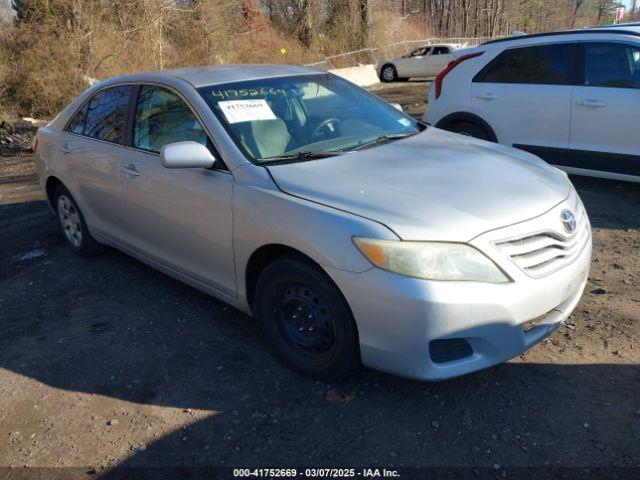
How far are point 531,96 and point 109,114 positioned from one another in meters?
4.38

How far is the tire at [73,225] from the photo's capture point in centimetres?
509

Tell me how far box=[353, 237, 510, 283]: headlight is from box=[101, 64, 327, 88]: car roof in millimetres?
1877

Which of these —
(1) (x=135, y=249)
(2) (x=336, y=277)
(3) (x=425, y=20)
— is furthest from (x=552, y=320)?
(3) (x=425, y=20)

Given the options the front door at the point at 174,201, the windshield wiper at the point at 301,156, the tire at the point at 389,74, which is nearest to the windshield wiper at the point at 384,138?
the windshield wiper at the point at 301,156

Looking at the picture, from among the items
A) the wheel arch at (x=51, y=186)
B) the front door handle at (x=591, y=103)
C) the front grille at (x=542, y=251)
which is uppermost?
the front door handle at (x=591, y=103)

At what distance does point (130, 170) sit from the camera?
4113 mm

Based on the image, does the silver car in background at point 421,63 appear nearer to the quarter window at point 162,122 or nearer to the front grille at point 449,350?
the quarter window at point 162,122

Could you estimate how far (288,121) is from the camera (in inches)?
145

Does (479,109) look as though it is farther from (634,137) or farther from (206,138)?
(206,138)

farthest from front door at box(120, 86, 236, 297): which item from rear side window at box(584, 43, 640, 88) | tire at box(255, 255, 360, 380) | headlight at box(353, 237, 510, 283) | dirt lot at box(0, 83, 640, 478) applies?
rear side window at box(584, 43, 640, 88)

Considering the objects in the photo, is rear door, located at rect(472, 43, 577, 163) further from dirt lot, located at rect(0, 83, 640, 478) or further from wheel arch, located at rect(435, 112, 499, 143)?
dirt lot, located at rect(0, 83, 640, 478)

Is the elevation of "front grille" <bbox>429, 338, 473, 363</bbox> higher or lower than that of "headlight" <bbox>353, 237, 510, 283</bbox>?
lower

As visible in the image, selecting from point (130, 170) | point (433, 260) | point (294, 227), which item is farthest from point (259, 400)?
point (130, 170)

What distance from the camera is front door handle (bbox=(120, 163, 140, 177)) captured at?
4.06 m
